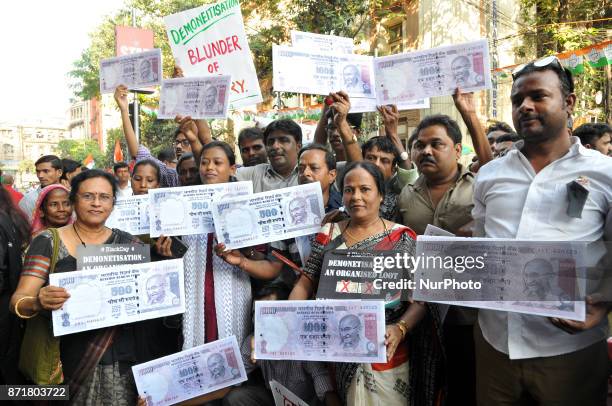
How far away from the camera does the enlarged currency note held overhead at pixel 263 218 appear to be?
3104mm

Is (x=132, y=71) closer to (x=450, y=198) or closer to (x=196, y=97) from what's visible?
(x=196, y=97)

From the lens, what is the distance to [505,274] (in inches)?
82.7

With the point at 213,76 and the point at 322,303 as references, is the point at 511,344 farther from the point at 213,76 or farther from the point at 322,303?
the point at 213,76

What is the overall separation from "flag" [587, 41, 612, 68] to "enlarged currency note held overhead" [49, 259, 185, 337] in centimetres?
881

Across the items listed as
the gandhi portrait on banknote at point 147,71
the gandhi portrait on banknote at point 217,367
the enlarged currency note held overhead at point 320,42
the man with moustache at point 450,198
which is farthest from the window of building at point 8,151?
the man with moustache at point 450,198

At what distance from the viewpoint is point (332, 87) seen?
4121 mm

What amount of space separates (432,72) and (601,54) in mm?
6885

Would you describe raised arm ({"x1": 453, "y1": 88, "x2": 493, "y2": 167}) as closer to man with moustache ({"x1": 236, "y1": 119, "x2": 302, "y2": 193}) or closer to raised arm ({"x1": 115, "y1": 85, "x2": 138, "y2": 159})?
A: man with moustache ({"x1": 236, "y1": 119, "x2": 302, "y2": 193})

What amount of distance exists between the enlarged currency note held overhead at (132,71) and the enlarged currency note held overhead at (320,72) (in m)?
1.36

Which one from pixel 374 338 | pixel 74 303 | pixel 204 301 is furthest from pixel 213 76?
pixel 374 338

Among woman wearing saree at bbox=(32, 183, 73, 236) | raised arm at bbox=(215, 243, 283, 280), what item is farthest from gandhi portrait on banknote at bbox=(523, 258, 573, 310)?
woman wearing saree at bbox=(32, 183, 73, 236)

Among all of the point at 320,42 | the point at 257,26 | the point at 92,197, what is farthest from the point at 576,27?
the point at 92,197

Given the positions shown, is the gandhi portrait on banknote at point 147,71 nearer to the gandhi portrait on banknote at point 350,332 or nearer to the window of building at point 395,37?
the gandhi portrait on banknote at point 350,332

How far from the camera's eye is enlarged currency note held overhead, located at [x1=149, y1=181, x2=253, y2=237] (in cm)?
323
